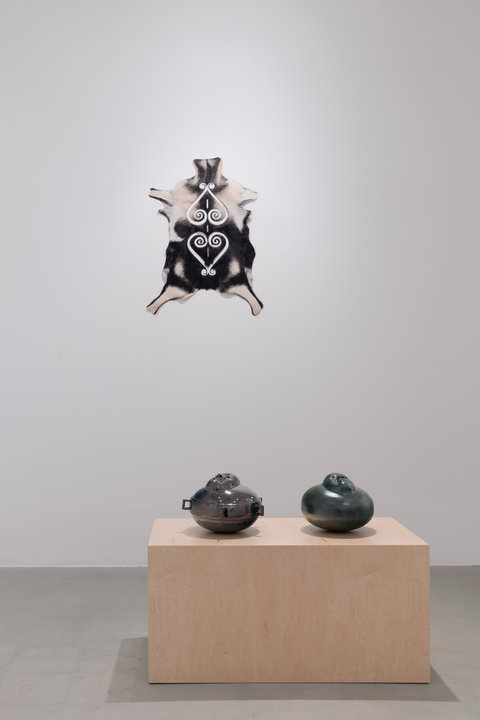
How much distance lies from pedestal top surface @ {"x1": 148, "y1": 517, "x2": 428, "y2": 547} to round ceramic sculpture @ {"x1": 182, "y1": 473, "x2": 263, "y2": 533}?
0.05 m

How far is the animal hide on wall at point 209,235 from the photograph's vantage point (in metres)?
3.75

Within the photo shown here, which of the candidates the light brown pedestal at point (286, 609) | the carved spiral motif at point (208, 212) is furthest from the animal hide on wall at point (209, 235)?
the light brown pedestal at point (286, 609)

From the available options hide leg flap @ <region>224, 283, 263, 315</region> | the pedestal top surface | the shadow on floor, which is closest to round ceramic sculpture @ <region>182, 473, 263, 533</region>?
the pedestal top surface

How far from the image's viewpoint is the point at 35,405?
375 centimetres

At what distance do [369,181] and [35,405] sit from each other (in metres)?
2.13

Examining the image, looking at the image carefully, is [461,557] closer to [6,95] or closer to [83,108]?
[83,108]

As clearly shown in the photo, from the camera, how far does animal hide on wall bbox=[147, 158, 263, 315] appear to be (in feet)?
12.3

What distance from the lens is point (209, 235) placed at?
12.3 feet

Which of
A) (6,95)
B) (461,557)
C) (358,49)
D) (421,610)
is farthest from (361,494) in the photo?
(6,95)

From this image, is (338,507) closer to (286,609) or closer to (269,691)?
(286,609)

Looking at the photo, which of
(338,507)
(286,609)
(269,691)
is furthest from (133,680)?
(338,507)

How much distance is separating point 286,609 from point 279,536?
24cm

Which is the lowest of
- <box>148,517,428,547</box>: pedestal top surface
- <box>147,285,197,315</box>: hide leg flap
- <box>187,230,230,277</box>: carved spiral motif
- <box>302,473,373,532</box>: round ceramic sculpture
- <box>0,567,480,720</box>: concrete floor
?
<box>0,567,480,720</box>: concrete floor

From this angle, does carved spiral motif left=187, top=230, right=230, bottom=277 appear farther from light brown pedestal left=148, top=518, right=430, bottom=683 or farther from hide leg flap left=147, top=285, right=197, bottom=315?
light brown pedestal left=148, top=518, right=430, bottom=683
